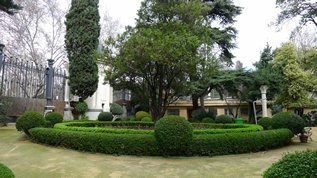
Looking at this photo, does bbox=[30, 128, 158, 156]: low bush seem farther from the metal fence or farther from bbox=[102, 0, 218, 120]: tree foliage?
the metal fence

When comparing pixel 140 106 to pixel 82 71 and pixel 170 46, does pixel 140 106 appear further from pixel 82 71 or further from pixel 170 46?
pixel 170 46

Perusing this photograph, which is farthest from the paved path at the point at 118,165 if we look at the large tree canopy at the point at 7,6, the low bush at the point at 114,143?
the large tree canopy at the point at 7,6

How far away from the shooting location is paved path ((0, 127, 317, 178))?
21.4 ft

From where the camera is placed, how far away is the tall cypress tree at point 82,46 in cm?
1770

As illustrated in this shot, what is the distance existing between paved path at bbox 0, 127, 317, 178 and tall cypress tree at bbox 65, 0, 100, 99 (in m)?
8.60

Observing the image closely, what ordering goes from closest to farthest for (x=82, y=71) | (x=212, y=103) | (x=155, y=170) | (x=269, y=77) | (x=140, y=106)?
(x=155, y=170) → (x=82, y=71) → (x=269, y=77) → (x=140, y=106) → (x=212, y=103)

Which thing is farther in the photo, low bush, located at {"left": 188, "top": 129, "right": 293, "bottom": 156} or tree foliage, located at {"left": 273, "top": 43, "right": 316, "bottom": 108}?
tree foliage, located at {"left": 273, "top": 43, "right": 316, "bottom": 108}

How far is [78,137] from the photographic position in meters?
8.91

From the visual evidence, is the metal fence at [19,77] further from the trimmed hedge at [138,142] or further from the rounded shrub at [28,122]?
the trimmed hedge at [138,142]

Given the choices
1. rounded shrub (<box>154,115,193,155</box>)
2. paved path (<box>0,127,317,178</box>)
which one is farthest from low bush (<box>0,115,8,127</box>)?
rounded shrub (<box>154,115,193,155</box>)

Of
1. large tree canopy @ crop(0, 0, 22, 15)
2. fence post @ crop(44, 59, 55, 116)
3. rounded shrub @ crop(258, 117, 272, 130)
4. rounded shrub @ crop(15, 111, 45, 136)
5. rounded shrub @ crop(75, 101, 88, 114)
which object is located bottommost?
rounded shrub @ crop(258, 117, 272, 130)

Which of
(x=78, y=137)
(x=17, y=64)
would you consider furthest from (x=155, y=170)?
(x=17, y=64)

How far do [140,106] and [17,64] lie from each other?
1265cm

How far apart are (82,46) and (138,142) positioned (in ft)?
36.7
